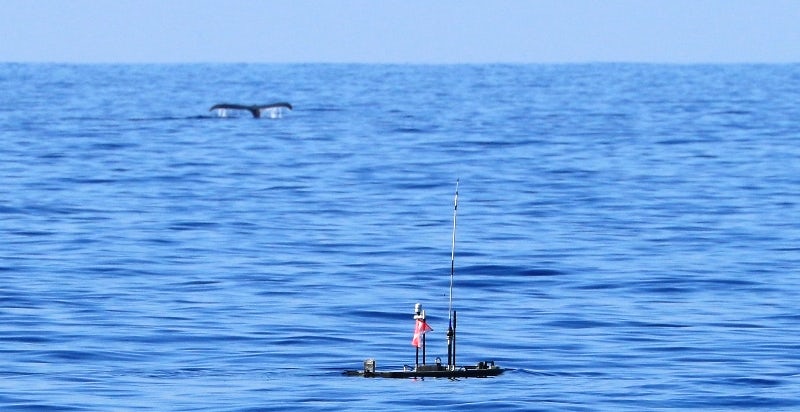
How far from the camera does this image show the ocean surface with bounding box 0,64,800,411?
22672 millimetres

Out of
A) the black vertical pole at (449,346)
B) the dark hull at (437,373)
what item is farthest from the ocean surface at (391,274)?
the black vertical pole at (449,346)

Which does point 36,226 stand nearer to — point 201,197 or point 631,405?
point 201,197

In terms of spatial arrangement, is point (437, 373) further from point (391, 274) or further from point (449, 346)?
point (391, 274)

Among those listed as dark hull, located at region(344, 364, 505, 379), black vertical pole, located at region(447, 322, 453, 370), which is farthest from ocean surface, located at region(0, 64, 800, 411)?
black vertical pole, located at region(447, 322, 453, 370)

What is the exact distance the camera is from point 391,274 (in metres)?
34.3

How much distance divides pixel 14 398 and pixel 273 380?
10.9ft

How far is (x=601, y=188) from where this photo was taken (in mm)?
55375

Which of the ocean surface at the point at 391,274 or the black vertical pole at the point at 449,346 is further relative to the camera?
the ocean surface at the point at 391,274

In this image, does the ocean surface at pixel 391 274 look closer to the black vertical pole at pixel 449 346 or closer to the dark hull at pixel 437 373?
the dark hull at pixel 437 373

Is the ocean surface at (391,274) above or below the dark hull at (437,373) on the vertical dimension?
above

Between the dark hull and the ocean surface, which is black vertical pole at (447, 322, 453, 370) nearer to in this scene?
the dark hull

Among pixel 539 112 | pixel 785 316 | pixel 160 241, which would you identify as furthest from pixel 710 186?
pixel 539 112

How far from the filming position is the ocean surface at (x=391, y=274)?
22.7 m

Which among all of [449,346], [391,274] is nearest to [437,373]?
[449,346]
